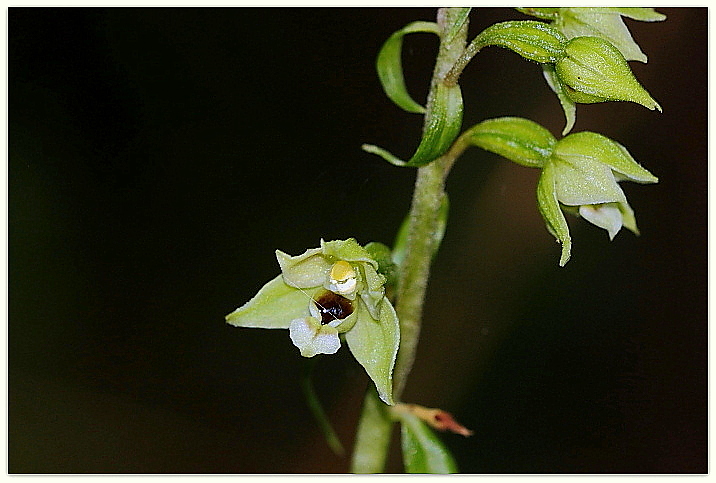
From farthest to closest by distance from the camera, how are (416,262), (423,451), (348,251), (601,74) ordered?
(423,451), (416,262), (348,251), (601,74)

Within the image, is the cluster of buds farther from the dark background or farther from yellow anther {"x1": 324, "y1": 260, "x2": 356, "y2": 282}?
the dark background

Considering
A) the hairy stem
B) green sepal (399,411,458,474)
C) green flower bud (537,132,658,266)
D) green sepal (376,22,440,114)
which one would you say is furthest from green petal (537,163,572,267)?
green sepal (399,411,458,474)

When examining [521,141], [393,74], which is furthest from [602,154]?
[393,74]

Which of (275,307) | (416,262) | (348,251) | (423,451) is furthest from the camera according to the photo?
(423,451)

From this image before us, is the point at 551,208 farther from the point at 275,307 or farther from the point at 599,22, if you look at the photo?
the point at 275,307

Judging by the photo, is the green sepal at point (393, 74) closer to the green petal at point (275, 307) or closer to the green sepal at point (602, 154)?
the green sepal at point (602, 154)

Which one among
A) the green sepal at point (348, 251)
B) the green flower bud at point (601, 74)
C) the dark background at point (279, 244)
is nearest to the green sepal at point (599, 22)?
the green flower bud at point (601, 74)
